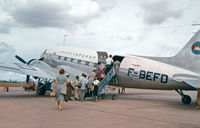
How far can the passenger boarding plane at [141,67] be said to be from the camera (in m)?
12.8

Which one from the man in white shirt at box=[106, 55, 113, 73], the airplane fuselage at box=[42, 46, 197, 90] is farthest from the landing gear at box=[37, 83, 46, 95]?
the man in white shirt at box=[106, 55, 113, 73]

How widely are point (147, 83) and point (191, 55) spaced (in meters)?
3.30

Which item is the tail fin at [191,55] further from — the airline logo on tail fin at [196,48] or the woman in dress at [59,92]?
the woman in dress at [59,92]

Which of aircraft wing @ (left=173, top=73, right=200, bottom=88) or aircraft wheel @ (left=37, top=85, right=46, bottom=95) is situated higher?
aircraft wing @ (left=173, top=73, right=200, bottom=88)

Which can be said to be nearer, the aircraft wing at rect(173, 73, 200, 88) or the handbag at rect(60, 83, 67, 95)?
the handbag at rect(60, 83, 67, 95)

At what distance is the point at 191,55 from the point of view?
12891 millimetres

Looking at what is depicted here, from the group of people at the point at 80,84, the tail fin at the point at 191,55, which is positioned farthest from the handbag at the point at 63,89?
the tail fin at the point at 191,55

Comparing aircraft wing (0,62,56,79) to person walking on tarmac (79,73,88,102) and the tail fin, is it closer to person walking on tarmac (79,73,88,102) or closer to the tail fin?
person walking on tarmac (79,73,88,102)

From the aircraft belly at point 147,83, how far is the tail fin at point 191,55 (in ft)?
3.74

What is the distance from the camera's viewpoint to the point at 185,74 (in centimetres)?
1266

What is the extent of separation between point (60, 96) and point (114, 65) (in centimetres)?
709

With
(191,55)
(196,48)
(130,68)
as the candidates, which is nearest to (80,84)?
(130,68)

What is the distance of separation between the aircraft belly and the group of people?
4.76ft

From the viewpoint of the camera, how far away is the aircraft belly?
524 inches
